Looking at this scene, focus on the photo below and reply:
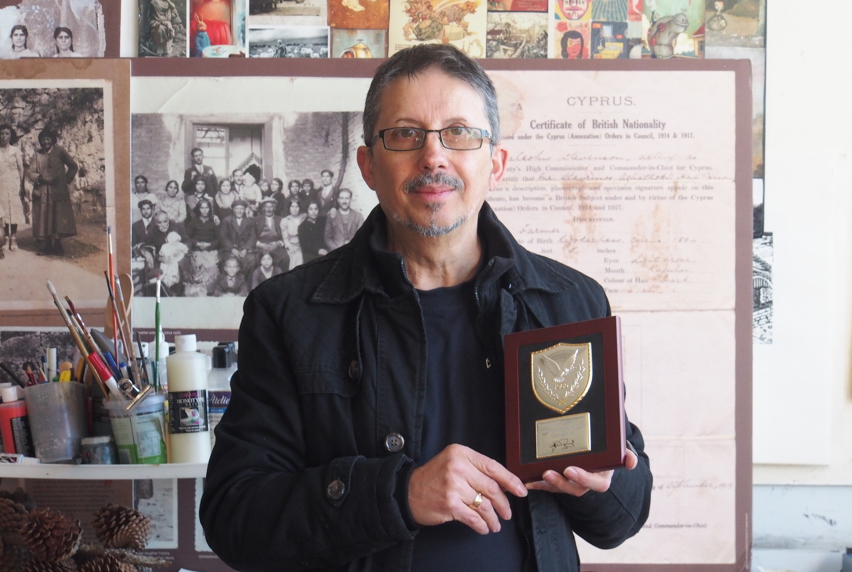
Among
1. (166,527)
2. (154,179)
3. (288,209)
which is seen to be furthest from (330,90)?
(166,527)

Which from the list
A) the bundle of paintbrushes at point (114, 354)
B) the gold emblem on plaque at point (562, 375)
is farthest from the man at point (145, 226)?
the gold emblem on plaque at point (562, 375)

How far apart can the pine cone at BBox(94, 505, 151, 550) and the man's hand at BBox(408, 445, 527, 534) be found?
720 millimetres

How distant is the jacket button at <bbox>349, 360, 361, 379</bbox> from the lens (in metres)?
0.96

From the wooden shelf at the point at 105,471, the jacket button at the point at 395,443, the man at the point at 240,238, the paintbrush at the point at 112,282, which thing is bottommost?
the wooden shelf at the point at 105,471

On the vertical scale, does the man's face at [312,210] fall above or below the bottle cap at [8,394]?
above

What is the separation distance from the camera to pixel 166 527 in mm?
1552

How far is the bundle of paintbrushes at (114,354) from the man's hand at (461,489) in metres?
0.65

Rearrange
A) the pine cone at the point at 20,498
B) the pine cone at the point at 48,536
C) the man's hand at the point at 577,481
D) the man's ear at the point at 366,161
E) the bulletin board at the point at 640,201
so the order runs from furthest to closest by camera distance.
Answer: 1. the bulletin board at the point at 640,201
2. the pine cone at the point at 20,498
3. the pine cone at the point at 48,536
4. the man's ear at the point at 366,161
5. the man's hand at the point at 577,481

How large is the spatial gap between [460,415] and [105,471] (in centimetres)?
68

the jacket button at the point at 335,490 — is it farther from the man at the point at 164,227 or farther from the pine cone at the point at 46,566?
the man at the point at 164,227

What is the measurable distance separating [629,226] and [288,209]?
27.5 inches

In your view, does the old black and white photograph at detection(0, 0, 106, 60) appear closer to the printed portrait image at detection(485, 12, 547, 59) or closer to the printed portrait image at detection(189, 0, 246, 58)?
the printed portrait image at detection(189, 0, 246, 58)

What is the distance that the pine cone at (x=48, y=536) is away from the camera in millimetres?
1251

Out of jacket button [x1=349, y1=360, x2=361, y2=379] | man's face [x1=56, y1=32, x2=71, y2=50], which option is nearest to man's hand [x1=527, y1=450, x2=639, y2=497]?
jacket button [x1=349, y1=360, x2=361, y2=379]
